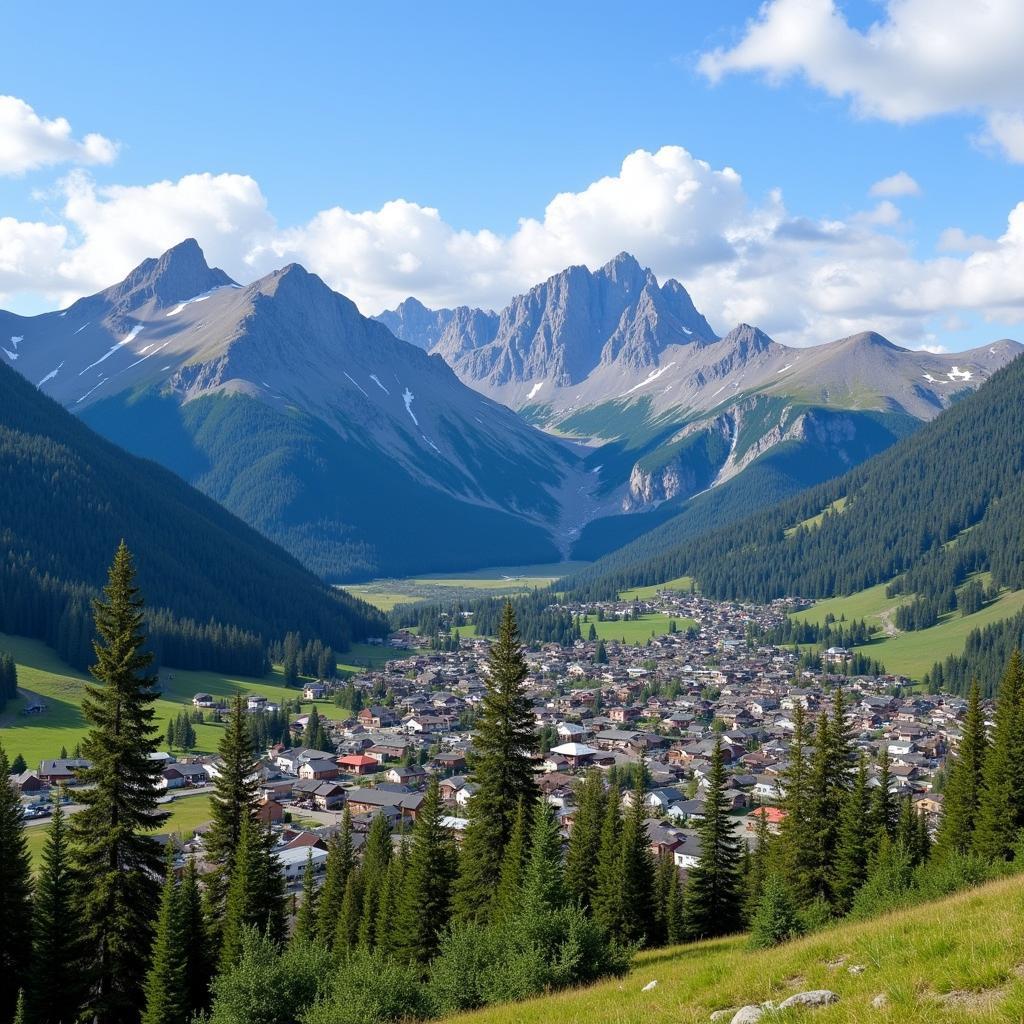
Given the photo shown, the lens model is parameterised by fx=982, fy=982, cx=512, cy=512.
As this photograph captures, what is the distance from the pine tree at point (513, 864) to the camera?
3841 centimetres

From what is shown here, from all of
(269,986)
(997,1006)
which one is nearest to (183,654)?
(269,986)

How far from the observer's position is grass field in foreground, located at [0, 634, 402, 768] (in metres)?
120

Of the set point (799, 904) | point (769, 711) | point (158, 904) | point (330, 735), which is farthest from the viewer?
point (769, 711)

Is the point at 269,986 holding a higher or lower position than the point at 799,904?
higher

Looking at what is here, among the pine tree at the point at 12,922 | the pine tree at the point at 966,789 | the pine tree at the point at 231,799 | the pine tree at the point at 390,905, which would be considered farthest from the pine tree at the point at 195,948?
the pine tree at the point at 966,789

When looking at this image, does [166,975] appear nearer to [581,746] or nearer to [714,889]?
[714,889]

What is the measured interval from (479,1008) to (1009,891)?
1377 centimetres

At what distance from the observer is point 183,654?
7077 inches

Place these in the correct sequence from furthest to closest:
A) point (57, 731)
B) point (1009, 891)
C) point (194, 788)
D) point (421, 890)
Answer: point (57, 731) < point (194, 788) < point (421, 890) < point (1009, 891)

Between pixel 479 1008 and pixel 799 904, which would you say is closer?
pixel 479 1008

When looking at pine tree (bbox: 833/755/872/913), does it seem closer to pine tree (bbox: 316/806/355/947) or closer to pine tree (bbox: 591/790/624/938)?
pine tree (bbox: 591/790/624/938)

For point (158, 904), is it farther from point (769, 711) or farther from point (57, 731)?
point (769, 711)

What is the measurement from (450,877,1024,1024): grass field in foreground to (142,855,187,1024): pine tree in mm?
16850

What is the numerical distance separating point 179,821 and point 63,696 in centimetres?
5491
